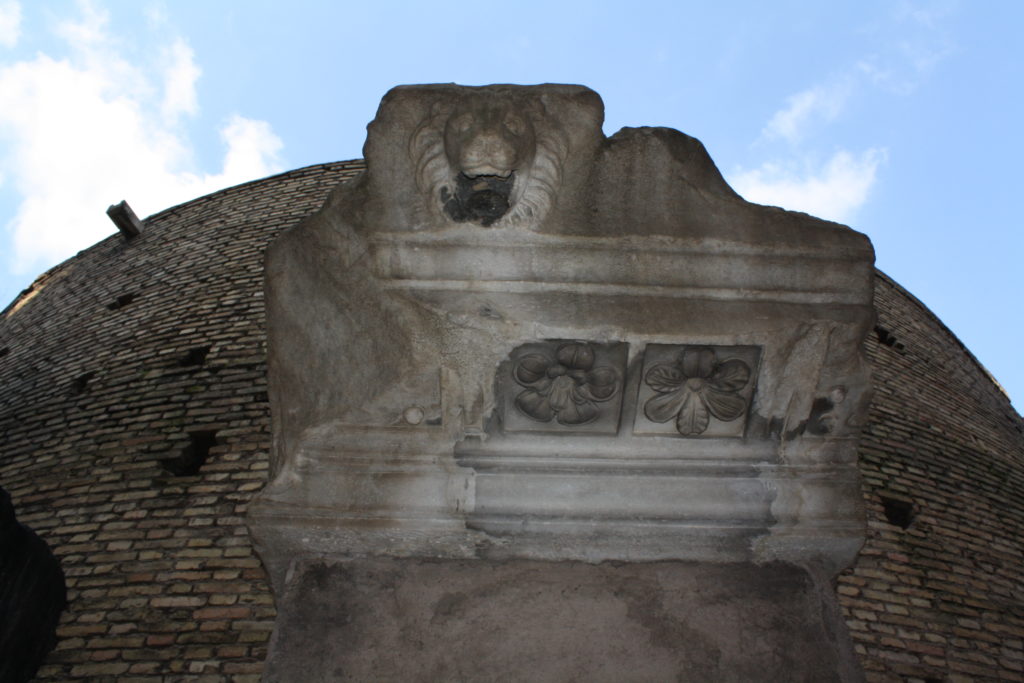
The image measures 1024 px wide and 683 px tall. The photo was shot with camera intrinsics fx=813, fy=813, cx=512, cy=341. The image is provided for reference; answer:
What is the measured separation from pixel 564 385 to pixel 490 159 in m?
0.49

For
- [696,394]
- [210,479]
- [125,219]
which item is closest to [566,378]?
[696,394]

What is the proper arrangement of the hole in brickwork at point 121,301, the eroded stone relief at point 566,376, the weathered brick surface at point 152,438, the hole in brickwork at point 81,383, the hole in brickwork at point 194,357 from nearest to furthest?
the eroded stone relief at point 566,376 < the weathered brick surface at point 152,438 < the hole in brickwork at point 194,357 < the hole in brickwork at point 81,383 < the hole in brickwork at point 121,301

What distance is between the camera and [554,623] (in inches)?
61.7

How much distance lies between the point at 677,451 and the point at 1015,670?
4276mm

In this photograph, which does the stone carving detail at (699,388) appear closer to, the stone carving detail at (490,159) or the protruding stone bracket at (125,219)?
the stone carving detail at (490,159)

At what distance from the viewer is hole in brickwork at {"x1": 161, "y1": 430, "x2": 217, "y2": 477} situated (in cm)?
554

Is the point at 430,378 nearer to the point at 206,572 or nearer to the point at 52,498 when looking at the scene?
the point at 206,572

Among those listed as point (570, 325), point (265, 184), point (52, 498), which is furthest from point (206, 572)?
point (265, 184)

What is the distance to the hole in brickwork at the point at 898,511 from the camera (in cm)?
568

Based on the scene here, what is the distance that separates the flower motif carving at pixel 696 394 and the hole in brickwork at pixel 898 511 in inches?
182

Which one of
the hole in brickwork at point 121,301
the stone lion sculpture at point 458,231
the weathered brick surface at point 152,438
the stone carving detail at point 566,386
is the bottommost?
the weathered brick surface at point 152,438

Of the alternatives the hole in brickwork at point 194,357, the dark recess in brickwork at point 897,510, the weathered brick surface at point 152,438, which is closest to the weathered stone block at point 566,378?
the weathered brick surface at point 152,438

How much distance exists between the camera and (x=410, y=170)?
69.4 inches

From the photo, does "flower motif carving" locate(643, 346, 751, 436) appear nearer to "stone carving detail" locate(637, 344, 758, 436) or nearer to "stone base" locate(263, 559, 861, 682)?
"stone carving detail" locate(637, 344, 758, 436)
